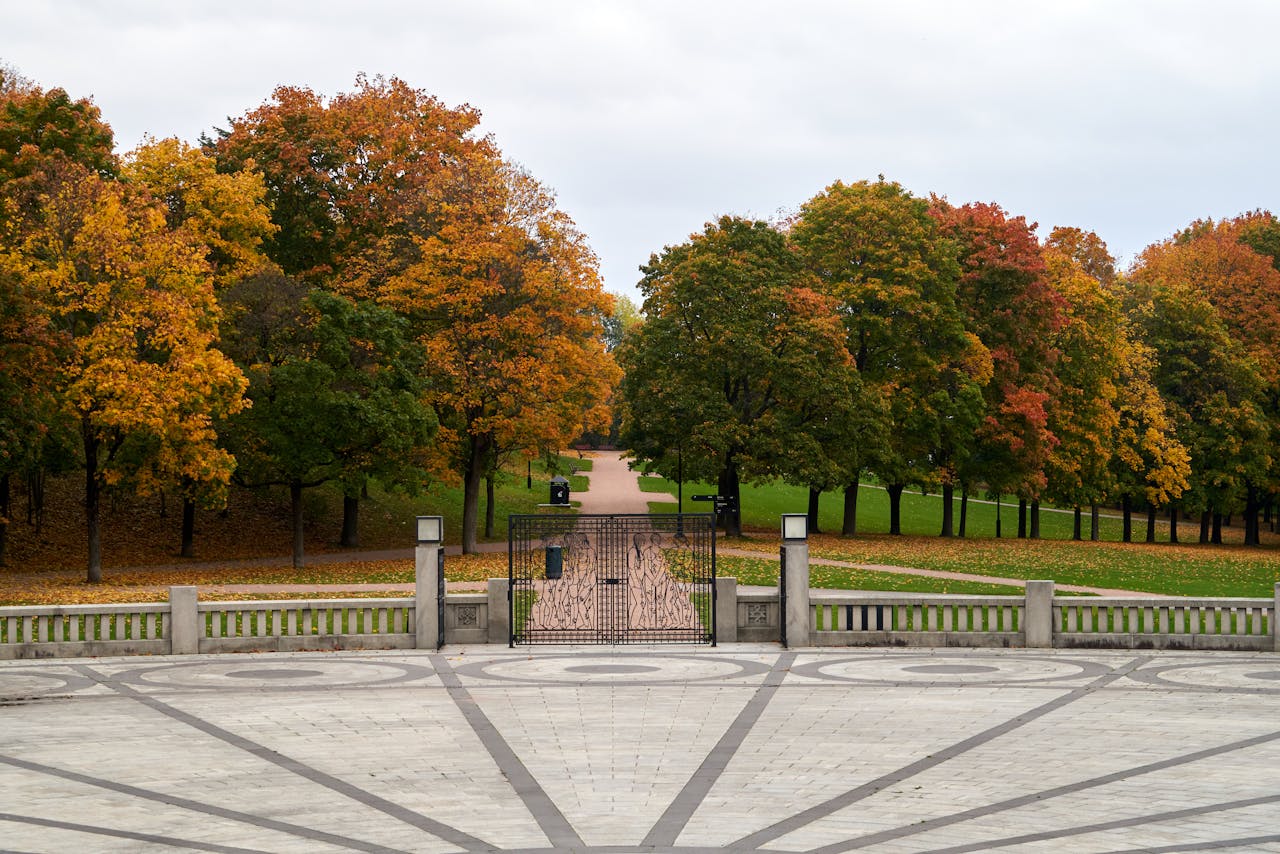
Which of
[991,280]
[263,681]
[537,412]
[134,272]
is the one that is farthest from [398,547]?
[263,681]

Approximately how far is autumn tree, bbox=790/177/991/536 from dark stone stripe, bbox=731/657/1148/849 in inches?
1560

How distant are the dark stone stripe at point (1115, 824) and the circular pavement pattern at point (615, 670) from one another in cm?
896

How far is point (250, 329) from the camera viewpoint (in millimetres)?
47031

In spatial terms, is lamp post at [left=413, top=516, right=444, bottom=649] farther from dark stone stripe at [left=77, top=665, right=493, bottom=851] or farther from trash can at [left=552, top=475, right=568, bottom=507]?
trash can at [left=552, top=475, right=568, bottom=507]

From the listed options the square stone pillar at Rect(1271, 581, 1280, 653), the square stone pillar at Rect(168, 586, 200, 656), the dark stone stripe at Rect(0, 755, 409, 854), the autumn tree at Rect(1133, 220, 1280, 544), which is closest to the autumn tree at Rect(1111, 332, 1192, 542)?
the autumn tree at Rect(1133, 220, 1280, 544)

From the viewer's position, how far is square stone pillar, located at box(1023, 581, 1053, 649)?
76.7 feet

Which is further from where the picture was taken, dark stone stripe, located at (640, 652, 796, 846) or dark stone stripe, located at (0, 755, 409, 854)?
dark stone stripe, located at (640, 652, 796, 846)

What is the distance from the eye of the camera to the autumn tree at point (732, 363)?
180 feet

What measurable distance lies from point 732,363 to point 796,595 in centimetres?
3294

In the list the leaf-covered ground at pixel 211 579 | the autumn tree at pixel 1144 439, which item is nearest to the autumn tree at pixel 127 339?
the leaf-covered ground at pixel 211 579

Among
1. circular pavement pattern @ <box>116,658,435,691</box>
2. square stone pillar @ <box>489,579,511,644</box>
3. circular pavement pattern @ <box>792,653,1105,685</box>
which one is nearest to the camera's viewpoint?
circular pavement pattern @ <box>116,658,435,691</box>

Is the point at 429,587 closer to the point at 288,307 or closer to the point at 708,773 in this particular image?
the point at 708,773

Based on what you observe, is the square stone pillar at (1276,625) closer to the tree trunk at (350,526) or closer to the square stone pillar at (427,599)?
the square stone pillar at (427,599)

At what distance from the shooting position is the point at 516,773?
43.5ft
